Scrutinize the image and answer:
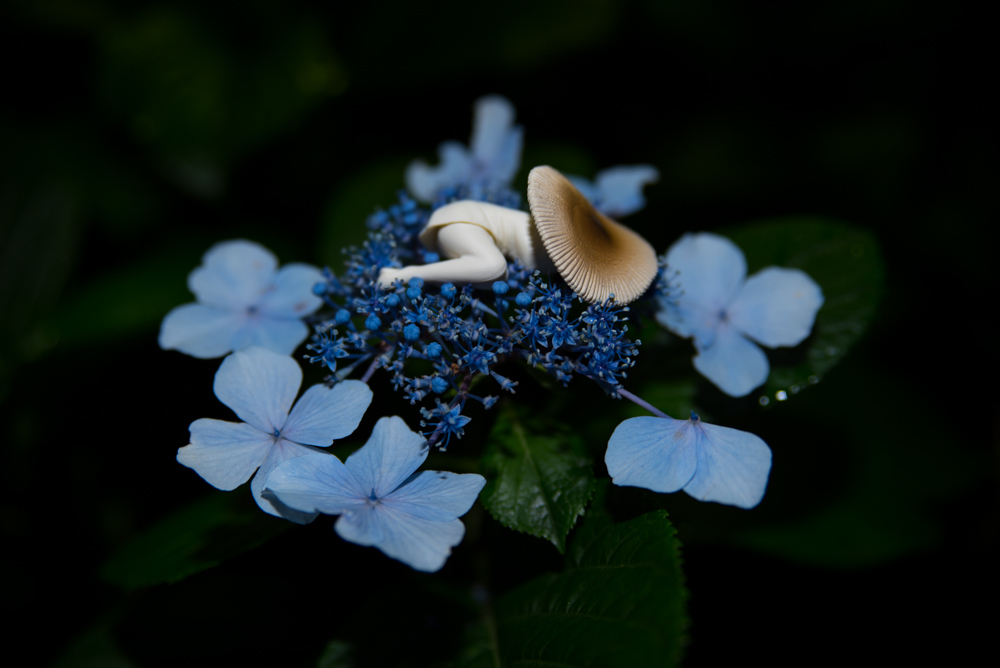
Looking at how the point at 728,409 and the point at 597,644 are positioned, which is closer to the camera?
the point at 597,644

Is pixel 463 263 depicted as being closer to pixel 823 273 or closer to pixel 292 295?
pixel 292 295

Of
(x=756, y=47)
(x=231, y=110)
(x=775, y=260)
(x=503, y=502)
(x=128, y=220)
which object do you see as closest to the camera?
(x=503, y=502)

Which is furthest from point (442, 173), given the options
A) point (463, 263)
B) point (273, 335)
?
point (463, 263)

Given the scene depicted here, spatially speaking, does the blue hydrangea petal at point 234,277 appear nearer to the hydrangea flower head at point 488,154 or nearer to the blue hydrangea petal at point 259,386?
the blue hydrangea petal at point 259,386

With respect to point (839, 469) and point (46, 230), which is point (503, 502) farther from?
point (46, 230)

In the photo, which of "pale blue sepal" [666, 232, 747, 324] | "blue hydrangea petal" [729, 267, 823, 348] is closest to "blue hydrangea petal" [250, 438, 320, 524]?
"pale blue sepal" [666, 232, 747, 324]

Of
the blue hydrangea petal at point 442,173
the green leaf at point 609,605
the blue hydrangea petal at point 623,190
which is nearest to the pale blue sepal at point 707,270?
the blue hydrangea petal at point 623,190

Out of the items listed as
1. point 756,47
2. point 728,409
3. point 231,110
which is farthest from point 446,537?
point 756,47
